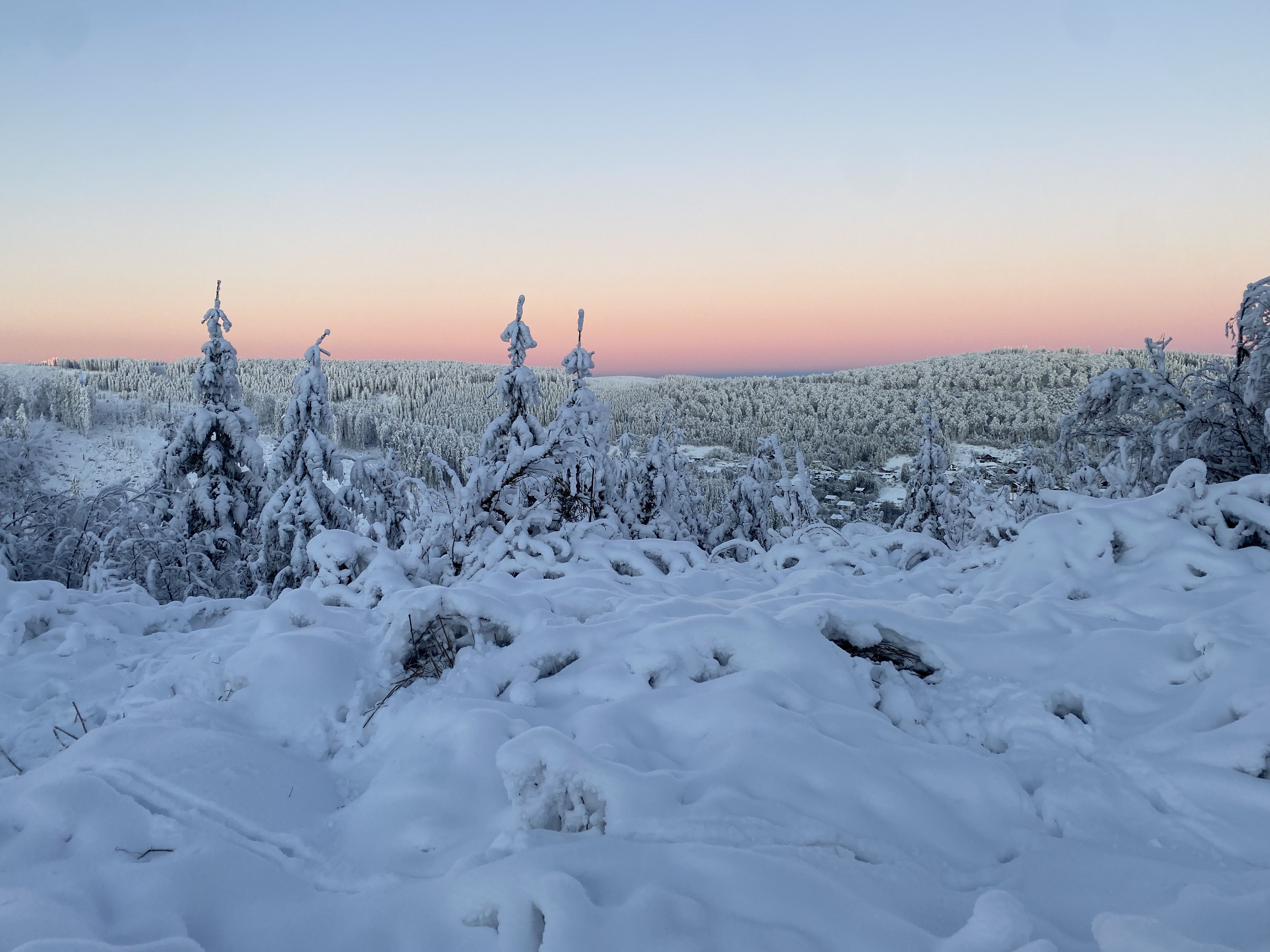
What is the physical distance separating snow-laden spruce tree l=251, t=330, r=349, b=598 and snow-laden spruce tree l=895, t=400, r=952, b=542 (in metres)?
16.7

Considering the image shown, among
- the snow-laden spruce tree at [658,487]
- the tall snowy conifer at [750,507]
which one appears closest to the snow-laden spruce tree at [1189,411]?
the snow-laden spruce tree at [658,487]

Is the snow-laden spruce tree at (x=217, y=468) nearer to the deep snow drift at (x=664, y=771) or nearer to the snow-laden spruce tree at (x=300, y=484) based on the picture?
the snow-laden spruce tree at (x=300, y=484)

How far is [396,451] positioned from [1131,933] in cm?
2037

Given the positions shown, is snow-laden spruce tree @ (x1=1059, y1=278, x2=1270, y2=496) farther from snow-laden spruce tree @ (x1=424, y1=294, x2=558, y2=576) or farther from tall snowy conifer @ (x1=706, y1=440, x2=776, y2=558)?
tall snowy conifer @ (x1=706, y1=440, x2=776, y2=558)

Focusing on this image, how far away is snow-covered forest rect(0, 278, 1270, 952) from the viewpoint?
72.9 inches

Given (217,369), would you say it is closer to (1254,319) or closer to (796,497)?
(796,497)

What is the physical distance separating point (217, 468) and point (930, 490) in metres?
20.6

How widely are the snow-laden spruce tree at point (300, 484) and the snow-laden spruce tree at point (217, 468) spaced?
88 centimetres

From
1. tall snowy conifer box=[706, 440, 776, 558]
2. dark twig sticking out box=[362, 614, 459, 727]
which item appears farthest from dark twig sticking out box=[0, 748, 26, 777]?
tall snowy conifer box=[706, 440, 776, 558]

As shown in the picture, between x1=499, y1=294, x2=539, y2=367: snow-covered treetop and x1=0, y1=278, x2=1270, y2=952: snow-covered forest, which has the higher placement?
x1=499, y1=294, x2=539, y2=367: snow-covered treetop

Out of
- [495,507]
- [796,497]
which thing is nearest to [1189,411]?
[495,507]

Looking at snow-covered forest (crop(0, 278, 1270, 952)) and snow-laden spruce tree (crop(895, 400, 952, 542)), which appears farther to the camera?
snow-laden spruce tree (crop(895, 400, 952, 542))

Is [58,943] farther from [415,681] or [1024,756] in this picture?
[1024,756]

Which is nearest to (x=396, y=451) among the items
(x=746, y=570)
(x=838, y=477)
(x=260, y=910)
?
(x=746, y=570)
